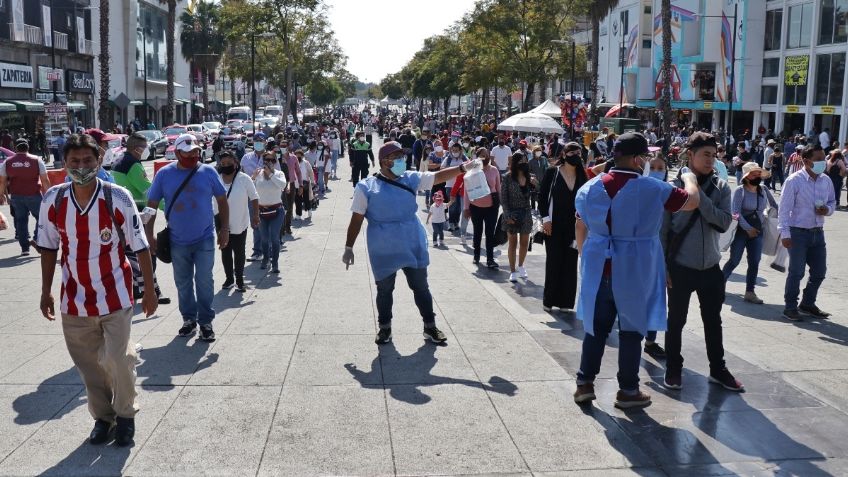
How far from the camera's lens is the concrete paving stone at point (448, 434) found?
4.37 meters

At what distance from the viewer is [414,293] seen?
6.69 metres

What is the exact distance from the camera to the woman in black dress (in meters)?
7.99

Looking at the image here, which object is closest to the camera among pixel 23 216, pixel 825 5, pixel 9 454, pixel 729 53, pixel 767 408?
pixel 9 454

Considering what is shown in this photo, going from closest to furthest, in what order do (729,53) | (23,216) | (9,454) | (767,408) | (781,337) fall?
(9,454) < (767,408) < (781,337) < (23,216) < (729,53)

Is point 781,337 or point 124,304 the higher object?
point 124,304

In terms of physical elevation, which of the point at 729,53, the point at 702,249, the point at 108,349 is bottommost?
the point at 108,349

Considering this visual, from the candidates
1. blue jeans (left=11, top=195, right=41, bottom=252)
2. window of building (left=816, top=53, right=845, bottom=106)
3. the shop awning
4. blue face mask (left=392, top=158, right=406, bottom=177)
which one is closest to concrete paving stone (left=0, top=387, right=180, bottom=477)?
blue face mask (left=392, top=158, right=406, bottom=177)

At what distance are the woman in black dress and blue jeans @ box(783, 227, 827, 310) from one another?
2122mm

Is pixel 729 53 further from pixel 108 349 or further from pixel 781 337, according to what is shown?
pixel 108 349

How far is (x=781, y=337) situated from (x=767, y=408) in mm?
2280

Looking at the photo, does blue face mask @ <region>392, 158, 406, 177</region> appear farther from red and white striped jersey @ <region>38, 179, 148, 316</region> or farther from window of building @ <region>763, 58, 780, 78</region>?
window of building @ <region>763, 58, 780, 78</region>

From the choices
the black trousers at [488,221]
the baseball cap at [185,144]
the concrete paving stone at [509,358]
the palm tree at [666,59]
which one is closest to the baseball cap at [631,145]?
the concrete paving stone at [509,358]

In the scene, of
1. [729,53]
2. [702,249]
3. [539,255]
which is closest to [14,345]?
[702,249]

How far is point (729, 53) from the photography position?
45125 millimetres
